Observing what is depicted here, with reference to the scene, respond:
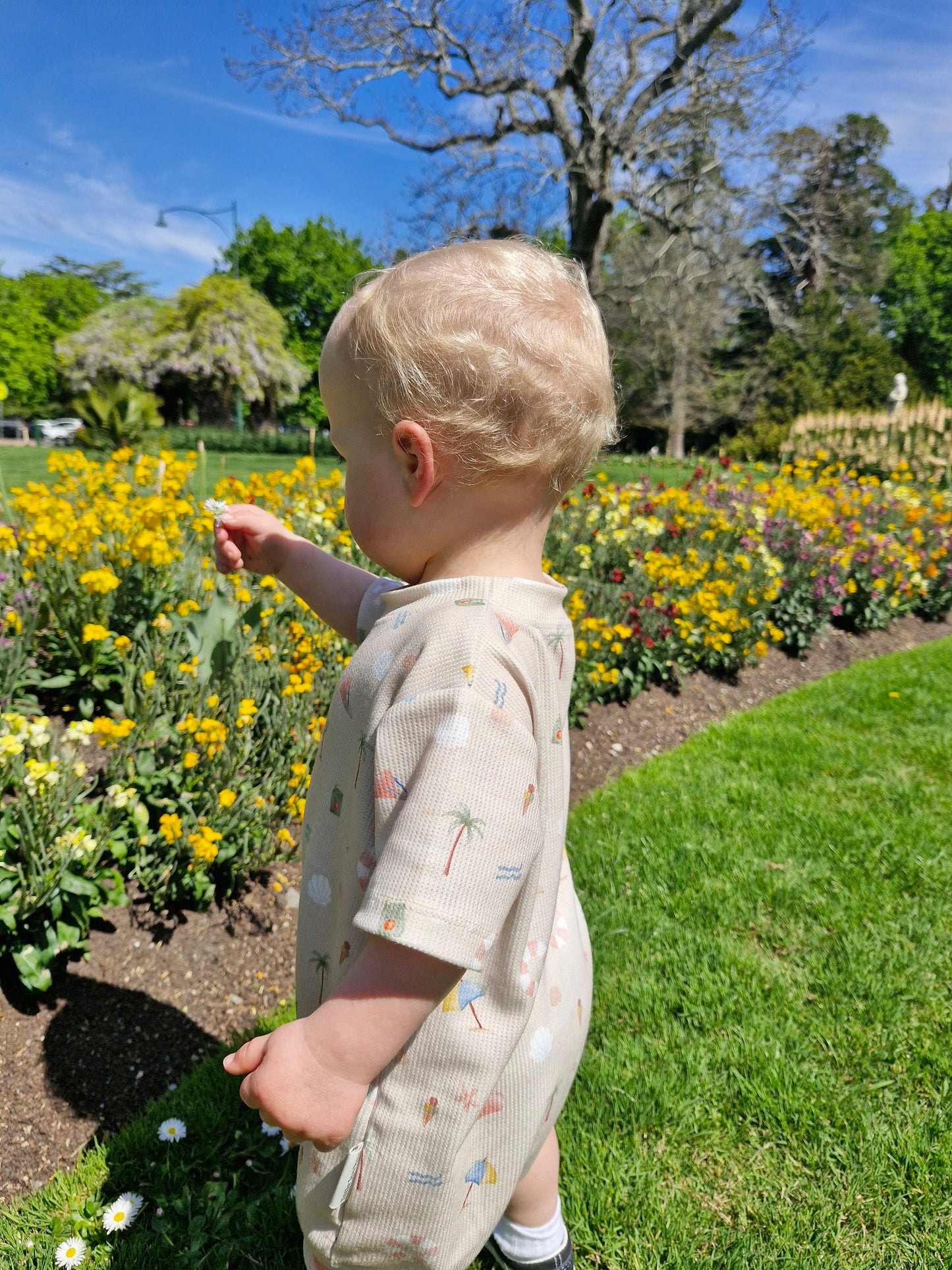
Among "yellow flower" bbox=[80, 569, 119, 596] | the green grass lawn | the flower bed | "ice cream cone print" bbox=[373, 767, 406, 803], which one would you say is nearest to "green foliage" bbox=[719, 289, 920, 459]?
the flower bed

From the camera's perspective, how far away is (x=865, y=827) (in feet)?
10.6

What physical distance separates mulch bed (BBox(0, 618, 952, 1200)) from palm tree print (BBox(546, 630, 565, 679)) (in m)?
1.59

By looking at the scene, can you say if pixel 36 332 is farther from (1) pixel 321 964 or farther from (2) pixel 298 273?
(1) pixel 321 964

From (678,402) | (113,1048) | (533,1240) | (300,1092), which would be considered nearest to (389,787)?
(300,1092)

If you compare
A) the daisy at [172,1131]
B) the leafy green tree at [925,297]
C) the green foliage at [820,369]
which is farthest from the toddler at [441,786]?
the leafy green tree at [925,297]

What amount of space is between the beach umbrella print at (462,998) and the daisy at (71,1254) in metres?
1.12

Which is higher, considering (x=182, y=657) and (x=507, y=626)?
(x=507, y=626)

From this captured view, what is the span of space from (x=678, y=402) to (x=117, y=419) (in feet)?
71.5

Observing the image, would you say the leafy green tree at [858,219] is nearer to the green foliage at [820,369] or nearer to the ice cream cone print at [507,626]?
the green foliage at [820,369]

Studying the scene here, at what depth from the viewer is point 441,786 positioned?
2.78 feet

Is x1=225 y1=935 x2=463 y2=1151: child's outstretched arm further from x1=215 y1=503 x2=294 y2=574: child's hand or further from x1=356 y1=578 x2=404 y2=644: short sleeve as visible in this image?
x1=215 y1=503 x2=294 y2=574: child's hand

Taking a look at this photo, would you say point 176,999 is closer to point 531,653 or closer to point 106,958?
point 106,958

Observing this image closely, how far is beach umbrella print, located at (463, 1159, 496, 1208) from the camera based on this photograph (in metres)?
→ 1.01

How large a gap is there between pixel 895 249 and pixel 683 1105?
51.8 m
